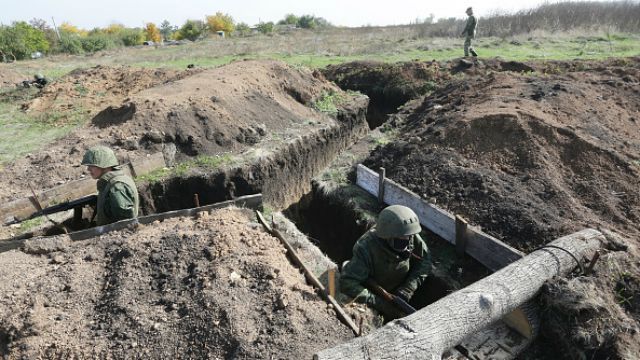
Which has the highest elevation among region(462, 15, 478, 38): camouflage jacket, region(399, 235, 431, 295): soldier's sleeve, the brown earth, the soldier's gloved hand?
region(462, 15, 478, 38): camouflage jacket

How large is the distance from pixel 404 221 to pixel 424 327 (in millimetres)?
1321

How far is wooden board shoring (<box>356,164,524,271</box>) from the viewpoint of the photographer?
4973 millimetres

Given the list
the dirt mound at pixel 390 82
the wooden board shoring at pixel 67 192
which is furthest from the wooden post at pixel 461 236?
the dirt mound at pixel 390 82

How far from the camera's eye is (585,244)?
454 centimetres

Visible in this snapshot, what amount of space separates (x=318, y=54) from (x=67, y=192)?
18601mm

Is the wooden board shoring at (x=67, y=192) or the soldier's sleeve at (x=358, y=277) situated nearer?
the soldier's sleeve at (x=358, y=277)

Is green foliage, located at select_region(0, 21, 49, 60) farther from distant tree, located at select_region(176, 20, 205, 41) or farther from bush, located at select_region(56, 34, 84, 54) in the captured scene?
distant tree, located at select_region(176, 20, 205, 41)

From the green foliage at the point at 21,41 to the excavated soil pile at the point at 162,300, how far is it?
3457cm

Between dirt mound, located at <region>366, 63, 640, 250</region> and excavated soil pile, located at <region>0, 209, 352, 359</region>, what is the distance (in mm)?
3452

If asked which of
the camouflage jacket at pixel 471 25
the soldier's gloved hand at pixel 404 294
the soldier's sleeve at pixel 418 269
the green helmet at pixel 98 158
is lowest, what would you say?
the soldier's gloved hand at pixel 404 294

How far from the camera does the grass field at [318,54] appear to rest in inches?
463

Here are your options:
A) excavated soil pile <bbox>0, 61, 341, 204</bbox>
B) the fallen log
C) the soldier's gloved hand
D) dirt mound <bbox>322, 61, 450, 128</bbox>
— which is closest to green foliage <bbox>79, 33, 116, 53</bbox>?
dirt mound <bbox>322, 61, 450, 128</bbox>

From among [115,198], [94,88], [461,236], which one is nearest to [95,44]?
[94,88]

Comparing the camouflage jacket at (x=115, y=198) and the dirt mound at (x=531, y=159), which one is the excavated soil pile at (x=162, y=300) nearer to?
the camouflage jacket at (x=115, y=198)
